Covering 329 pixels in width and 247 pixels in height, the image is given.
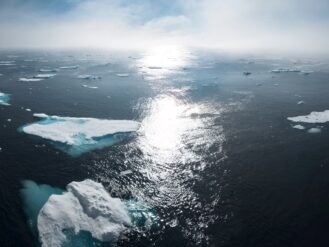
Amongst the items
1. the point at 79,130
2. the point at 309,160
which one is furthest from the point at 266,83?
the point at 79,130

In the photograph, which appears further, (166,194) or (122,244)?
(166,194)

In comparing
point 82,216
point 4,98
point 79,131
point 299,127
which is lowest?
point 82,216

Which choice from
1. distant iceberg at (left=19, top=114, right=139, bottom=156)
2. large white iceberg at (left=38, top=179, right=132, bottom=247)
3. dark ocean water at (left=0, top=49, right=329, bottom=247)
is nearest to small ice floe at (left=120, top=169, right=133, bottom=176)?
dark ocean water at (left=0, top=49, right=329, bottom=247)

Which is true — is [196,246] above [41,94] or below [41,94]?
below

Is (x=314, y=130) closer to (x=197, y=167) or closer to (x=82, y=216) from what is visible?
(x=197, y=167)

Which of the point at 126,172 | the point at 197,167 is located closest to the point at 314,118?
the point at 197,167

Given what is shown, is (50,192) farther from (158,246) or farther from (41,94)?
(41,94)
